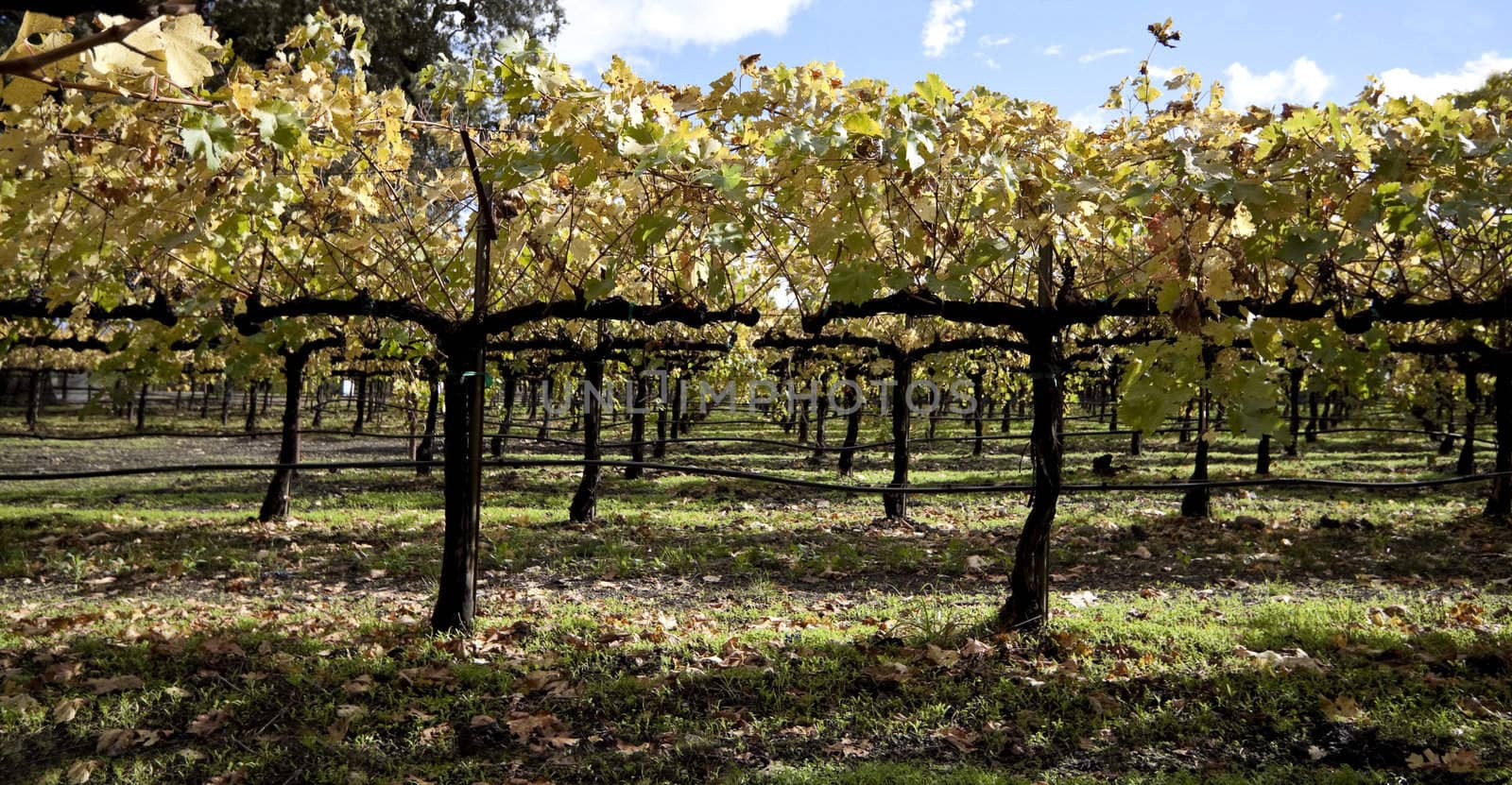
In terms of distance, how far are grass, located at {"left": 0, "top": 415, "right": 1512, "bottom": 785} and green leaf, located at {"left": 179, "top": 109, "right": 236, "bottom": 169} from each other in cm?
277

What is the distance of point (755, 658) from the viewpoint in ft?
17.8

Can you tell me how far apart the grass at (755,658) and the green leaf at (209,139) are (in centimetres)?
277

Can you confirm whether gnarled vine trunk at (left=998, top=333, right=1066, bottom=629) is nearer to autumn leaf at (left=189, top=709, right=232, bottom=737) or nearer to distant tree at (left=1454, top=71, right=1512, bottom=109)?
distant tree at (left=1454, top=71, right=1512, bottom=109)

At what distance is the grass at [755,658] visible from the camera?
4.08 meters

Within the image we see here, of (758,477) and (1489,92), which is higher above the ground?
(1489,92)

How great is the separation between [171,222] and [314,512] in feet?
28.2

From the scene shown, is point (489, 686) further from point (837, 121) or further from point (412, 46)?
point (412, 46)

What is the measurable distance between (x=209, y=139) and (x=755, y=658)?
13.9 ft

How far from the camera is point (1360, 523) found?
36.2 ft

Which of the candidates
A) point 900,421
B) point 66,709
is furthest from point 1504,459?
point 66,709

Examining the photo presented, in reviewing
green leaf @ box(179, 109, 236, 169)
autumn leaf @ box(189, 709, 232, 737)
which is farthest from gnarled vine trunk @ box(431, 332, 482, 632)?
green leaf @ box(179, 109, 236, 169)

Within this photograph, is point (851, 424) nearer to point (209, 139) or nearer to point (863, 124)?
point (863, 124)

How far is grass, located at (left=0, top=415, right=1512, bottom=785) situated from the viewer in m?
4.08

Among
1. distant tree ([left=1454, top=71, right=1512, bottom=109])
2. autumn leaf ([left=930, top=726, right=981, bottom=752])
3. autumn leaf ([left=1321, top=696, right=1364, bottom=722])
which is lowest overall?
autumn leaf ([left=930, top=726, right=981, bottom=752])
